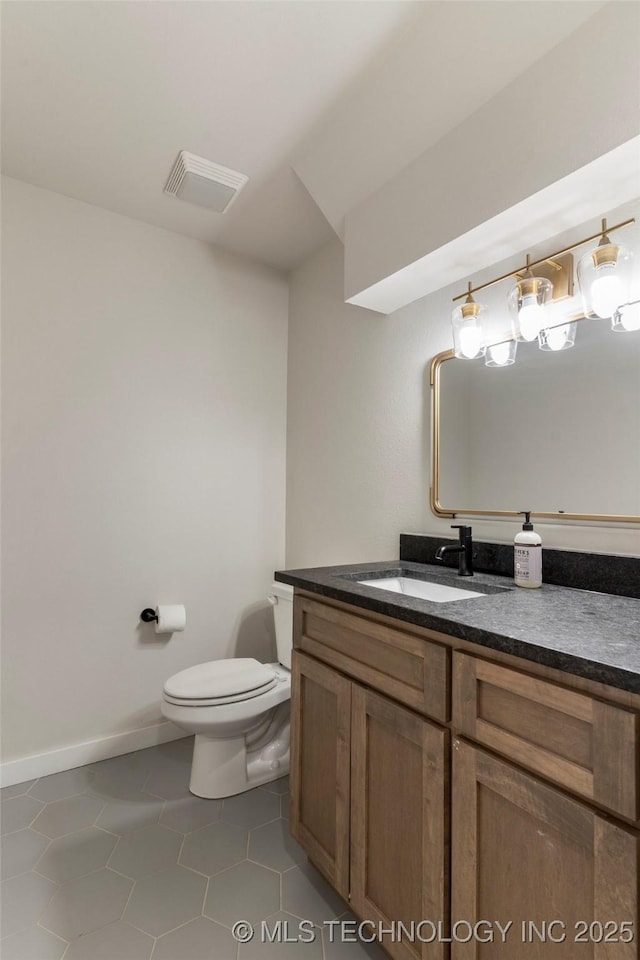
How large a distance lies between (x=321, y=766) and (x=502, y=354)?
142 centimetres

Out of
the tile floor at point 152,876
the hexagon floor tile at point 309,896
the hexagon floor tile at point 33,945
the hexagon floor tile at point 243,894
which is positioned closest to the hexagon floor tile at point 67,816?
the tile floor at point 152,876

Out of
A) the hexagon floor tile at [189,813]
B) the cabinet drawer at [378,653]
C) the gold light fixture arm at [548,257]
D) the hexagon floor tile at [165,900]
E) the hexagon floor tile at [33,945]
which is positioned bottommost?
the hexagon floor tile at [189,813]

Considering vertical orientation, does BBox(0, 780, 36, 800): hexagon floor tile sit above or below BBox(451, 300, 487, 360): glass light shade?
below

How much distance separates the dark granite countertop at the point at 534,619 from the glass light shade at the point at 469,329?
780 millimetres

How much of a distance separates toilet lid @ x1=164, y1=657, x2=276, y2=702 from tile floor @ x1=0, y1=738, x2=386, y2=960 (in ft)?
1.42

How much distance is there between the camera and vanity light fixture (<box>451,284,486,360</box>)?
5.45 feet

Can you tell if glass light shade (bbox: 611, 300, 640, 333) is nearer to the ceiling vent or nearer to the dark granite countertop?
the dark granite countertop

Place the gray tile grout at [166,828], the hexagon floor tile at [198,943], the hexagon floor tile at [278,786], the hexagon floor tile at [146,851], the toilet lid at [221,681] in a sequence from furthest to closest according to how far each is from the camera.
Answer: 1. the hexagon floor tile at [278,786]
2. the toilet lid at [221,681]
3. the hexagon floor tile at [146,851]
4. the gray tile grout at [166,828]
5. the hexagon floor tile at [198,943]

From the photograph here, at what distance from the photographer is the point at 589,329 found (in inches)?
56.2

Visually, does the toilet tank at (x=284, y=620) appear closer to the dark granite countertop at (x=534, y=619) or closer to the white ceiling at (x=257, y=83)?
the dark granite countertop at (x=534, y=619)

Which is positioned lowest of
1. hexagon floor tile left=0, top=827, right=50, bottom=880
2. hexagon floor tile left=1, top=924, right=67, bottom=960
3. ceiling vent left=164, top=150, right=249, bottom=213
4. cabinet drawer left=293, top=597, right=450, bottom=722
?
hexagon floor tile left=0, top=827, right=50, bottom=880

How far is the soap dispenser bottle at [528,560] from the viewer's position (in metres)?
1.38

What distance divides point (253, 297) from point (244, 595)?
1.70 m

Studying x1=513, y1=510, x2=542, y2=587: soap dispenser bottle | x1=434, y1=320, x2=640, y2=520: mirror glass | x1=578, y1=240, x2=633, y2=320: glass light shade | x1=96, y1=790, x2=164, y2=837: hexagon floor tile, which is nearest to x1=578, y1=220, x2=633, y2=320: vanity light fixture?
x1=578, y1=240, x2=633, y2=320: glass light shade
